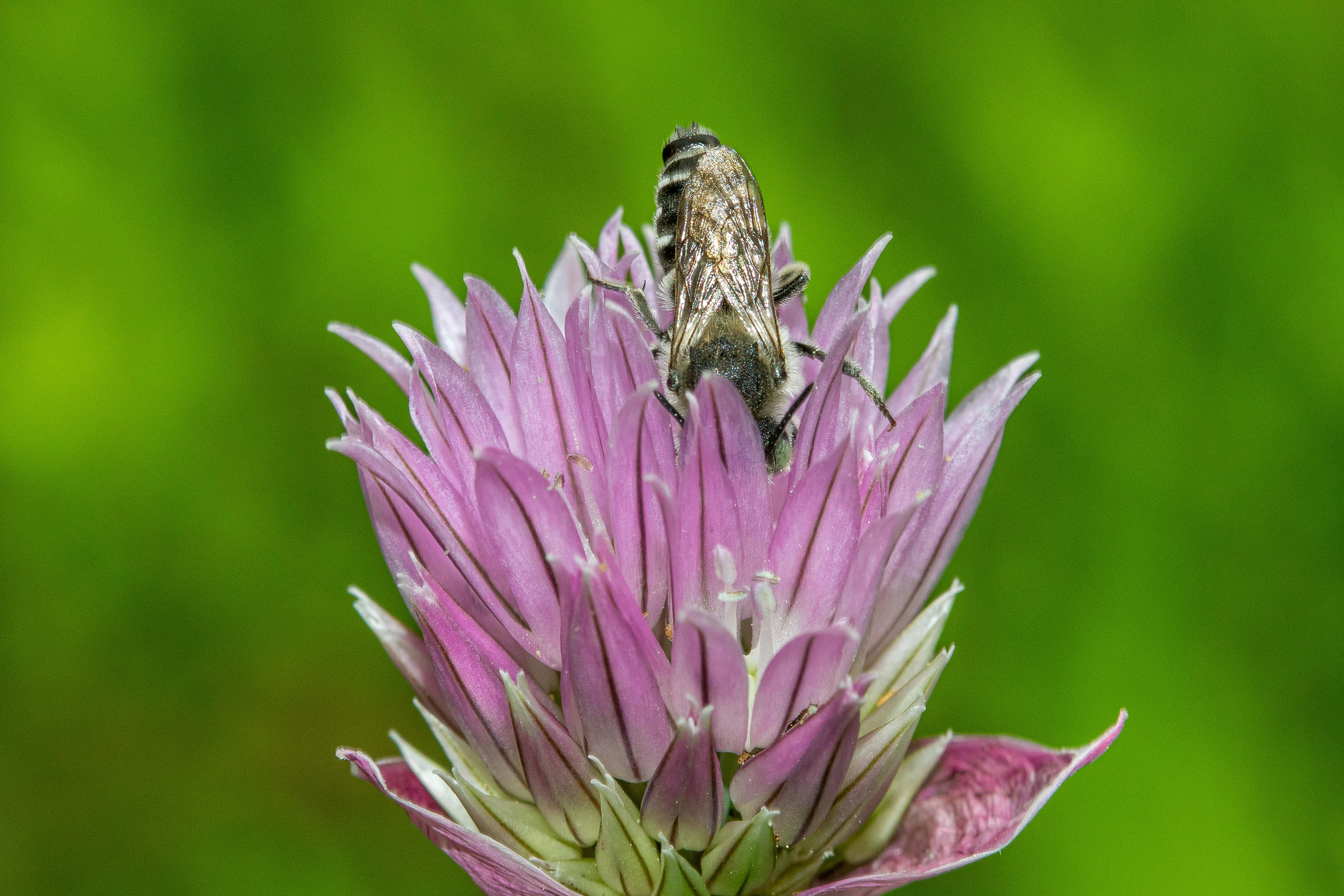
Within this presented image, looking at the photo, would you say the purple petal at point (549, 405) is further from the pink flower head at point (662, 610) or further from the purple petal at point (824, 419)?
the purple petal at point (824, 419)

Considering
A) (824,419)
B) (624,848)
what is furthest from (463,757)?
(824,419)

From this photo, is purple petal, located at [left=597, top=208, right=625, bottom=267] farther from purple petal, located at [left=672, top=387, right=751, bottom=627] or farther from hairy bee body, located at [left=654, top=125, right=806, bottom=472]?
purple petal, located at [left=672, top=387, right=751, bottom=627]

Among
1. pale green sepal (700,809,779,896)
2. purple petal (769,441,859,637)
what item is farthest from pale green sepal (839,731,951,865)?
purple petal (769,441,859,637)

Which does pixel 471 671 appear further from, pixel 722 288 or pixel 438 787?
pixel 722 288

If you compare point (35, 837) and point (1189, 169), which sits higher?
point (1189, 169)

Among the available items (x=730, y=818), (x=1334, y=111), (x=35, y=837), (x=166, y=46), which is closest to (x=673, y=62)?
(x=166, y=46)

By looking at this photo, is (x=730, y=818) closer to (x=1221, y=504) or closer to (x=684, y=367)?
(x=684, y=367)

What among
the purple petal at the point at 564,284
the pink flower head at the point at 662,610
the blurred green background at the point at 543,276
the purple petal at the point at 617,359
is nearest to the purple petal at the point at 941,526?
the pink flower head at the point at 662,610

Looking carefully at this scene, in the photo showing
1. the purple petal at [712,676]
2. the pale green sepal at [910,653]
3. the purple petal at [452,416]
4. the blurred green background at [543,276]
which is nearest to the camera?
the purple petal at [712,676]
